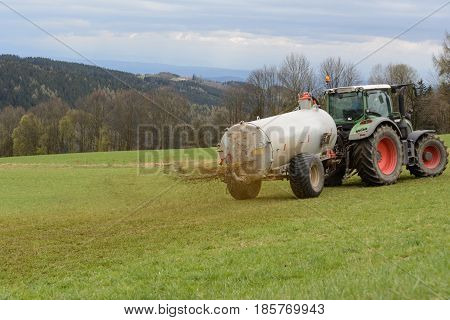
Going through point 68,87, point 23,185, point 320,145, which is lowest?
point 23,185

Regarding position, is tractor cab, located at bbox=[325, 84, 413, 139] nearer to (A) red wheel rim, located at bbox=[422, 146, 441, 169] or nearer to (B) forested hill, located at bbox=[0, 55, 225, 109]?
(A) red wheel rim, located at bbox=[422, 146, 441, 169]

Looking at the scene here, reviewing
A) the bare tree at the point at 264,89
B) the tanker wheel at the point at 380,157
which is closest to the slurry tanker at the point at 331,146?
the tanker wheel at the point at 380,157

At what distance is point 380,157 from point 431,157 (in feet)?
8.94

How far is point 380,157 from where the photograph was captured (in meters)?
17.8

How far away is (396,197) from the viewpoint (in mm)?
14383

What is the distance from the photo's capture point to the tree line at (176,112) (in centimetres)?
4588

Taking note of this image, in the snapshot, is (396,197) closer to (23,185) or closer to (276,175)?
(276,175)

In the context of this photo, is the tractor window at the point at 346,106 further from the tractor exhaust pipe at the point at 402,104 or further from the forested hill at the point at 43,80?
the forested hill at the point at 43,80

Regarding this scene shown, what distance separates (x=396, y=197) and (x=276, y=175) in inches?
112

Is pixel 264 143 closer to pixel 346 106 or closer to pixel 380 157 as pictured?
pixel 346 106

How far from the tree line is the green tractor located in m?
2.25

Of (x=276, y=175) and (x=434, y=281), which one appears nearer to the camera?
(x=434, y=281)

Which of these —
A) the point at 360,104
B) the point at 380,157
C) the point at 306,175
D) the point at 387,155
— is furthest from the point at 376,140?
the point at 306,175

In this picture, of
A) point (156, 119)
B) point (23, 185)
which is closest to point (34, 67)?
point (156, 119)
